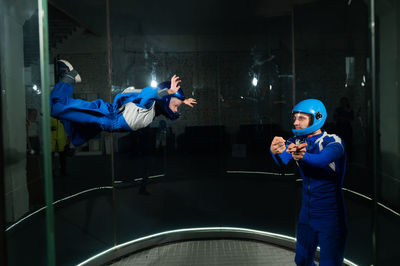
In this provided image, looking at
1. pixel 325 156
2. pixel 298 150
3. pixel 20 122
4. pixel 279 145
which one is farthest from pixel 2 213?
pixel 325 156

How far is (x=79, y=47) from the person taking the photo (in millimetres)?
3326

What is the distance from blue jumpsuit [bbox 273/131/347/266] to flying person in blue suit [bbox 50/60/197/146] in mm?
1140

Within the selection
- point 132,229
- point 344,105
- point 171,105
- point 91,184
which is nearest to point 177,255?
point 132,229

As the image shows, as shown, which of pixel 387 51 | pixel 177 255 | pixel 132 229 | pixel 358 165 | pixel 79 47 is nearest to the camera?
pixel 387 51

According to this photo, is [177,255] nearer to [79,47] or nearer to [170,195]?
[170,195]

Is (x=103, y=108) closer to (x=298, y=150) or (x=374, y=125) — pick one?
(x=298, y=150)

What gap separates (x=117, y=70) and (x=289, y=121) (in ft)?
7.53

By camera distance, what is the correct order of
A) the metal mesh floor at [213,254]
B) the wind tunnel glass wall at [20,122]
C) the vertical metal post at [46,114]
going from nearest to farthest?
the vertical metal post at [46,114]
the wind tunnel glass wall at [20,122]
the metal mesh floor at [213,254]

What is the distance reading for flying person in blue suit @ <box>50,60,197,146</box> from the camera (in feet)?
6.92

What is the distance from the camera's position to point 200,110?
4133mm

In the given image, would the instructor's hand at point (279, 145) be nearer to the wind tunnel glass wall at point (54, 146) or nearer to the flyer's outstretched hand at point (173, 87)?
the flyer's outstretched hand at point (173, 87)

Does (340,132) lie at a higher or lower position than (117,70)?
lower

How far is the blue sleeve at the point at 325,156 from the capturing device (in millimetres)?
2170

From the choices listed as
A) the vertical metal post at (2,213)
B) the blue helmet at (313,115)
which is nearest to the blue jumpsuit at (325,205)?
the blue helmet at (313,115)
